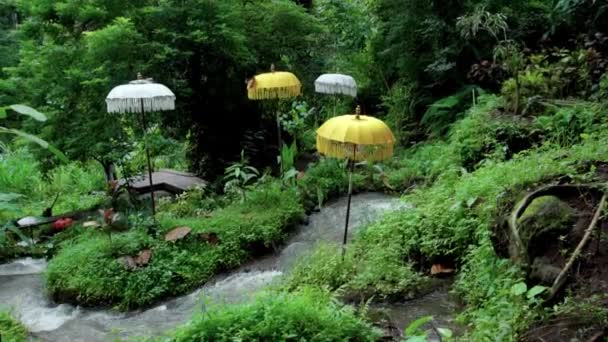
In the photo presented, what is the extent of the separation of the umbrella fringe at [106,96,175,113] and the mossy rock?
3836 millimetres

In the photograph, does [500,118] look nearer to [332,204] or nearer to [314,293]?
[332,204]

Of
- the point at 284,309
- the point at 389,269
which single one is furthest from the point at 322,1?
the point at 284,309

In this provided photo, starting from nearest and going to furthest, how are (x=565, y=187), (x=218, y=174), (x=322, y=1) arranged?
(x=565, y=187) → (x=218, y=174) → (x=322, y=1)

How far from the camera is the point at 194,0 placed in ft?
24.9

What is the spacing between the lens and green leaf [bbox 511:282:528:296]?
10.9 feet

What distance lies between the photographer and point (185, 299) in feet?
17.7

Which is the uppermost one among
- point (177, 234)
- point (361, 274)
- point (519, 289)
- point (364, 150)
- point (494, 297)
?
point (364, 150)

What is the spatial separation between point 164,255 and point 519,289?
12.6ft

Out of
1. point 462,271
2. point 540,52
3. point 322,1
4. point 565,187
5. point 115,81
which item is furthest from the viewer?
point 322,1

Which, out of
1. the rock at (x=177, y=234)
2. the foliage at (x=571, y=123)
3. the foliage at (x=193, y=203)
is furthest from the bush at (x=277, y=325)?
the foliage at (x=193, y=203)

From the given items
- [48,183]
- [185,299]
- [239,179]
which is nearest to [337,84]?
[239,179]

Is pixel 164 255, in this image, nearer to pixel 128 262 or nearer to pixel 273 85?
pixel 128 262

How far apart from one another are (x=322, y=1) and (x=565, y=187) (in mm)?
8141

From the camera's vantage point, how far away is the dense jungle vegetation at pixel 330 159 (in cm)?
352
